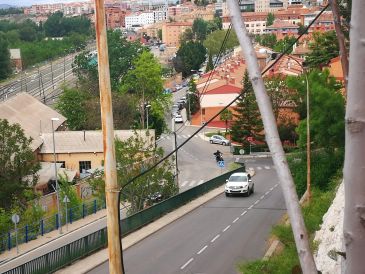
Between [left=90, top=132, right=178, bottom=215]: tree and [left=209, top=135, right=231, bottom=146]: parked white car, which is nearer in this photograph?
[left=90, top=132, right=178, bottom=215]: tree

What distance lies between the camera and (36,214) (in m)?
26.6

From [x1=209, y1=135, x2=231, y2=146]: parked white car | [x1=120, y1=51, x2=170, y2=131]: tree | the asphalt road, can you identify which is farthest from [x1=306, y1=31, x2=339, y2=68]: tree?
[x1=120, y1=51, x2=170, y2=131]: tree

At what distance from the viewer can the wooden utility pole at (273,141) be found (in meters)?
2.44

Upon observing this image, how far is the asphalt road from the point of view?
18.3 metres

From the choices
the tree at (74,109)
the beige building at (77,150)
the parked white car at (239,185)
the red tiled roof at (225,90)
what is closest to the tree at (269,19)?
the red tiled roof at (225,90)

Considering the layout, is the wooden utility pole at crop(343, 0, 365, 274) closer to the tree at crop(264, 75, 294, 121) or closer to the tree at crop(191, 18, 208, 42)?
the tree at crop(264, 75, 294, 121)

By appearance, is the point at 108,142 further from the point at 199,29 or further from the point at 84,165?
the point at 199,29

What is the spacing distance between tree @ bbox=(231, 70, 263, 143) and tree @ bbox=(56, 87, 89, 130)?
1590 cm

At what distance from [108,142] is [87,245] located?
16586 millimetres

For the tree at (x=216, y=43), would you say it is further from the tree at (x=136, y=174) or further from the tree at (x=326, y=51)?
the tree at (x=136, y=174)

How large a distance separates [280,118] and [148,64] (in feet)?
63.3

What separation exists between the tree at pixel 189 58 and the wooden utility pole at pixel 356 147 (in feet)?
355

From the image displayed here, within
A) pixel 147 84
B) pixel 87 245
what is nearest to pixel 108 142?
pixel 87 245

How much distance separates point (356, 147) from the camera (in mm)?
1913
